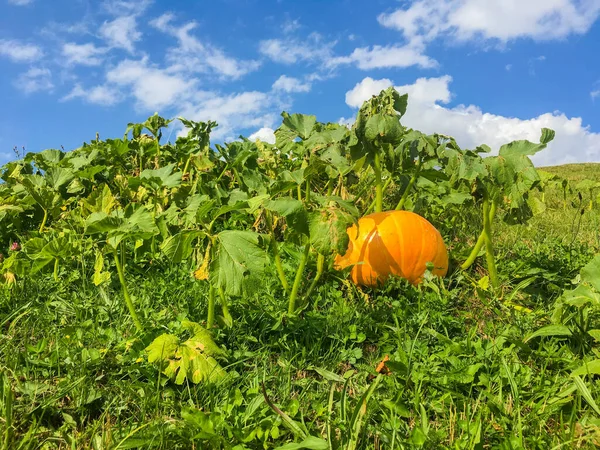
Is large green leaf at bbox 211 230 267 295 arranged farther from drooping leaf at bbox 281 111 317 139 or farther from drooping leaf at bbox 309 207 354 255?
drooping leaf at bbox 281 111 317 139

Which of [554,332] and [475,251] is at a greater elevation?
[475,251]

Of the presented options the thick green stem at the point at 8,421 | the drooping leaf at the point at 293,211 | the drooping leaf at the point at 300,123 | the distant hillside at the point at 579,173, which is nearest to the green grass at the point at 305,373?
the thick green stem at the point at 8,421

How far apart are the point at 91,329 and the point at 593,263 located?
2.18m

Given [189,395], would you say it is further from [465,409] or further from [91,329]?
[465,409]

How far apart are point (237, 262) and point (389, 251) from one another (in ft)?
5.00

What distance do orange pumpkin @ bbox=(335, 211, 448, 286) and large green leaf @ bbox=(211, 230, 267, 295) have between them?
1.37m

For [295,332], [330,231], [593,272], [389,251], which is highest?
[330,231]

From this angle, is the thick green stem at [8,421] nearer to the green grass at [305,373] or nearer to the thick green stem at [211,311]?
the green grass at [305,373]

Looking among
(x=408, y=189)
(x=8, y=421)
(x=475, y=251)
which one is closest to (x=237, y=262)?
(x=8, y=421)

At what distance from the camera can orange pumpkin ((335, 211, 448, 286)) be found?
3051mm

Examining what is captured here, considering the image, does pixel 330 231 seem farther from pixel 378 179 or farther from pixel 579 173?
pixel 579 173

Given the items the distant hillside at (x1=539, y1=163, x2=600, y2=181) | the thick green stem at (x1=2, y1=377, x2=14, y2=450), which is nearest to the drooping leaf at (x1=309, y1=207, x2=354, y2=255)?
the thick green stem at (x1=2, y1=377, x2=14, y2=450)

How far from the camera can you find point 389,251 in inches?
120

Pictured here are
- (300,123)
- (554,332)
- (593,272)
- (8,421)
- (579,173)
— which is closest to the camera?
(8,421)
